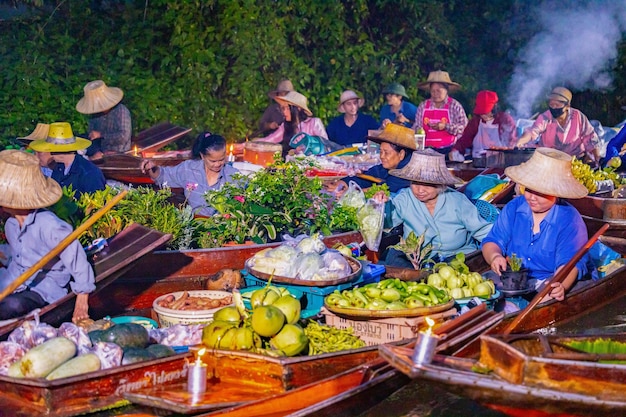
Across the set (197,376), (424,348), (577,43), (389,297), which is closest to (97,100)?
(389,297)

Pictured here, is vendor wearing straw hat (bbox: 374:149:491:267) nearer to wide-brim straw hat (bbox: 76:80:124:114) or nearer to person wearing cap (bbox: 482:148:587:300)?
person wearing cap (bbox: 482:148:587:300)

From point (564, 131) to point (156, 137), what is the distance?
557cm

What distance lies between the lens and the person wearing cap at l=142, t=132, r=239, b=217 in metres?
8.04

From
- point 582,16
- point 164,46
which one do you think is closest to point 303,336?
point 164,46

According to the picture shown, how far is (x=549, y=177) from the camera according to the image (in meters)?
6.63

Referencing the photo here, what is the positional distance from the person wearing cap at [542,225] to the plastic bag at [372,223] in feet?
3.00

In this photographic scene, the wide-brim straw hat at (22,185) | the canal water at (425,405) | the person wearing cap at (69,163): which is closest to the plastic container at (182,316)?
the wide-brim straw hat at (22,185)

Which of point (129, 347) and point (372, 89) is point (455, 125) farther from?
point (129, 347)

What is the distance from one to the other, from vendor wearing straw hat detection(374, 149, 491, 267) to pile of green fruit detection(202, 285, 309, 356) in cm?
229

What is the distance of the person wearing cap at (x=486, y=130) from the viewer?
502 inches

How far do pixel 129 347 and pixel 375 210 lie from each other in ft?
9.41

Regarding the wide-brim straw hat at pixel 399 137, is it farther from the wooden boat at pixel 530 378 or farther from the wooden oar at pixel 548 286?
the wooden boat at pixel 530 378

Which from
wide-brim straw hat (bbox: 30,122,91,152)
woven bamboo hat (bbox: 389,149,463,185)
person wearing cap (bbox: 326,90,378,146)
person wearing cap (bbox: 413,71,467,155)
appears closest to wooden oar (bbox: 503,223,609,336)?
woven bamboo hat (bbox: 389,149,463,185)

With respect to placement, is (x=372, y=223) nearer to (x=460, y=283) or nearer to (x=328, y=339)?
(x=460, y=283)
